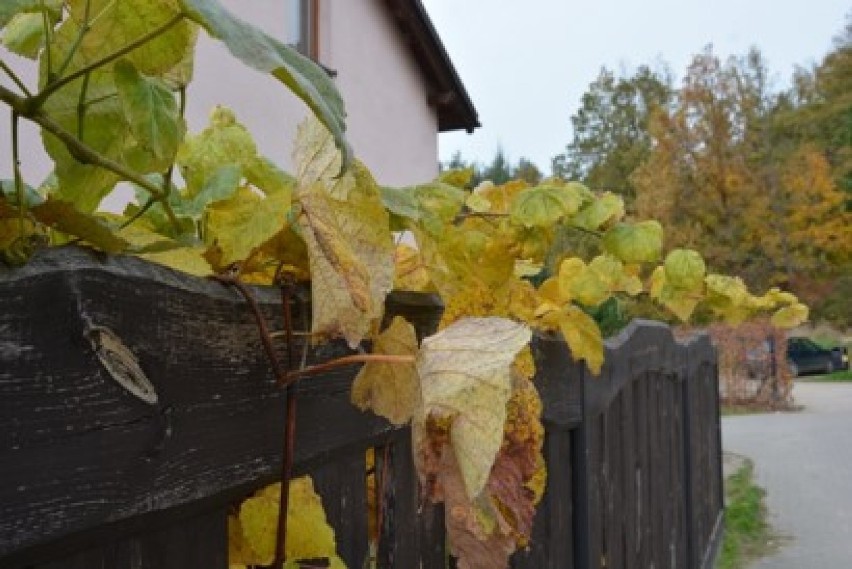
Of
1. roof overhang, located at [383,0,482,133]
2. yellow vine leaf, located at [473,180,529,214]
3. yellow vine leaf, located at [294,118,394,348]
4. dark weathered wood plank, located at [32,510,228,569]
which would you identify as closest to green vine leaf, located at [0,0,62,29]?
yellow vine leaf, located at [294,118,394,348]

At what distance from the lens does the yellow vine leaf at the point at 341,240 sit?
67 centimetres

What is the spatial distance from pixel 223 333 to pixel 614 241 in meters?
0.78

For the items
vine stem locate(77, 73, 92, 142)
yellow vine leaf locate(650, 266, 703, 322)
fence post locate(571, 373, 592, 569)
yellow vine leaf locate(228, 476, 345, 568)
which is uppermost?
vine stem locate(77, 73, 92, 142)

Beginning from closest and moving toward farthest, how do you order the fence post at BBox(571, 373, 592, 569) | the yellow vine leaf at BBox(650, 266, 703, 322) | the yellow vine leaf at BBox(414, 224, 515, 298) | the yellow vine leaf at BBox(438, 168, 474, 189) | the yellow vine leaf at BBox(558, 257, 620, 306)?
the yellow vine leaf at BBox(414, 224, 515, 298)
the yellow vine leaf at BBox(438, 168, 474, 189)
the yellow vine leaf at BBox(558, 257, 620, 306)
the yellow vine leaf at BBox(650, 266, 703, 322)
the fence post at BBox(571, 373, 592, 569)

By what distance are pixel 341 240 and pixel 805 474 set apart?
11211mm

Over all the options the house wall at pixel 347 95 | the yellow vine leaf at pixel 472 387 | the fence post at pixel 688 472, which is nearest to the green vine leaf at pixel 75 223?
the yellow vine leaf at pixel 472 387

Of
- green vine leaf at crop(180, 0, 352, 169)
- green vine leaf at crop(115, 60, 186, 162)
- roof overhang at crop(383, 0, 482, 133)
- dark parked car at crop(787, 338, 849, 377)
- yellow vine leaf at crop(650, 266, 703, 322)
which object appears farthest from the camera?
dark parked car at crop(787, 338, 849, 377)

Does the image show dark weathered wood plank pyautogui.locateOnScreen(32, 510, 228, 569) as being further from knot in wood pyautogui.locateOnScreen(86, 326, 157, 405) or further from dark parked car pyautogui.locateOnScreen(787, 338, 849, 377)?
dark parked car pyautogui.locateOnScreen(787, 338, 849, 377)

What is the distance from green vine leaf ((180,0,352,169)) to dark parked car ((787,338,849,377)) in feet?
99.0

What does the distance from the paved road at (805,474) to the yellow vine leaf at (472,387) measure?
6557mm

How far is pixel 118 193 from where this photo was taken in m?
4.73

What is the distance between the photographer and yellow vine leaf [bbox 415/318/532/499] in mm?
585

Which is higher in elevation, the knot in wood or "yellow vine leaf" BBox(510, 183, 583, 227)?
"yellow vine leaf" BBox(510, 183, 583, 227)

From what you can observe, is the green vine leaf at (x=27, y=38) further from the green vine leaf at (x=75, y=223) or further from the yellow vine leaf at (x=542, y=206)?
the yellow vine leaf at (x=542, y=206)
